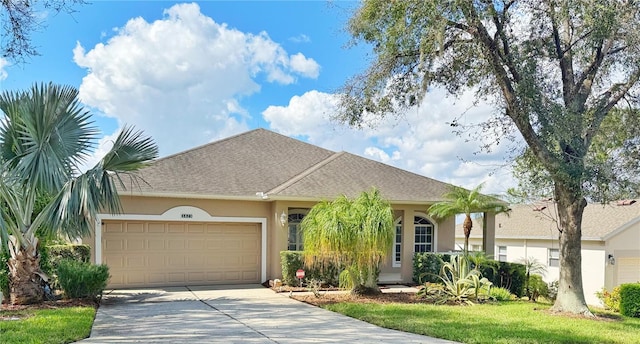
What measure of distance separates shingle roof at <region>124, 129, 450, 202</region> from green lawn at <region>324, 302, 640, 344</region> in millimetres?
4773

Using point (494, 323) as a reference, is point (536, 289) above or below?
below

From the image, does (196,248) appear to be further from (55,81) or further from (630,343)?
(630,343)

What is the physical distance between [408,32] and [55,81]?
7.60 m

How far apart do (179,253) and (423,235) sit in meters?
8.10

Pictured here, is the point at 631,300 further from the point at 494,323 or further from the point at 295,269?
the point at 295,269

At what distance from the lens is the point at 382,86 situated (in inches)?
471

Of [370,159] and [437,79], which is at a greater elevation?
[437,79]

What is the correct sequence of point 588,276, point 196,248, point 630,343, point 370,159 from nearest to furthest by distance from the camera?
point 630,343
point 196,248
point 370,159
point 588,276

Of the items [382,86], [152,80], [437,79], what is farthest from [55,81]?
[437,79]

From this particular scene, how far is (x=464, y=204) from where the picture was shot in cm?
1477

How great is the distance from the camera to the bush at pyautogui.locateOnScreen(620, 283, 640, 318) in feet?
40.6

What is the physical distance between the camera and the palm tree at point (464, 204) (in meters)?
14.7

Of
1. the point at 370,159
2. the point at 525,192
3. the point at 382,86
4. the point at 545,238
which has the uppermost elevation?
the point at 382,86

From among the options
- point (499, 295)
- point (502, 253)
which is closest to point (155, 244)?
point (499, 295)
